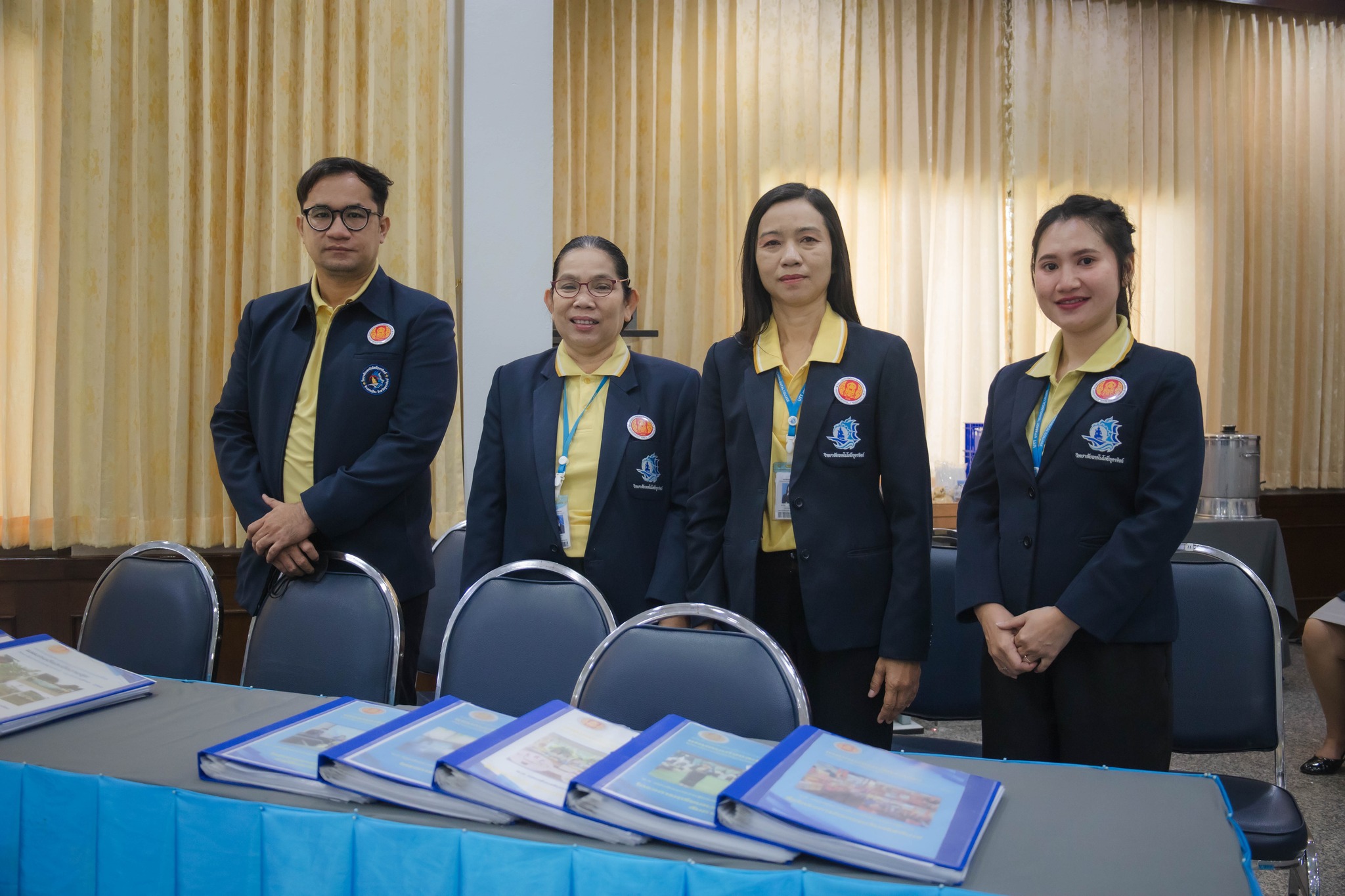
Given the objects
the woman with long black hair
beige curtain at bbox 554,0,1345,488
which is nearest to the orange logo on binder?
the woman with long black hair

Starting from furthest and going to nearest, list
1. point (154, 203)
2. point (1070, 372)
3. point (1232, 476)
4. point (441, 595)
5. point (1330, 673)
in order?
point (1232, 476) → point (154, 203) → point (1330, 673) → point (441, 595) → point (1070, 372)

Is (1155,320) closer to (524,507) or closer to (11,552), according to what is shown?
(524,507)

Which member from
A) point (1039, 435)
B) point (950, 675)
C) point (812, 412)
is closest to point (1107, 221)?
point (1039, 435)

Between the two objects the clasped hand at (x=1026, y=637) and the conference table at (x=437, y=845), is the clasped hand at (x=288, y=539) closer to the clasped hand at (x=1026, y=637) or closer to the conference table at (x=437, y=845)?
the conference table at (x=437, y=845)

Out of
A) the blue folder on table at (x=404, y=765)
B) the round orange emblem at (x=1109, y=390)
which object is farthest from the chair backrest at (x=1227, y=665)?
the blue folder on table at (x=404, y=765)

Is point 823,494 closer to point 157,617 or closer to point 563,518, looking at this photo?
point 563,518

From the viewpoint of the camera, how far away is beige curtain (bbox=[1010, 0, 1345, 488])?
16.5 ft

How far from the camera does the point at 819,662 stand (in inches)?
67.9

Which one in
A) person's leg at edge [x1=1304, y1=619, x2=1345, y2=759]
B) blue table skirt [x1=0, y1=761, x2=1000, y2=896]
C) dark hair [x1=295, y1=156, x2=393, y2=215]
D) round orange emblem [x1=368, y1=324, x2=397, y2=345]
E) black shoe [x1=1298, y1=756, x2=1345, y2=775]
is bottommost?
black shoe [x1=1298, y1=756, x2=1345, y2=775]

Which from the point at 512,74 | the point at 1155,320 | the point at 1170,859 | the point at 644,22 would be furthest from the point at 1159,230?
the point at 1170,859

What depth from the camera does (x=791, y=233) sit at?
174 centimetres

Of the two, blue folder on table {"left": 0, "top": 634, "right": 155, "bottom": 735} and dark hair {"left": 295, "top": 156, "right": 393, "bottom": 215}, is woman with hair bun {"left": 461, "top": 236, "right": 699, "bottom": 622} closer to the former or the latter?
dark hair {"left": 295, "top": 156, "right": 393, "bottom": 215}

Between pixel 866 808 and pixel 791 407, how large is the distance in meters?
0.95

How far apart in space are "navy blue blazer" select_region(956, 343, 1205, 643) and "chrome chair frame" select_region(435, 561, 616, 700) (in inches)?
27.5
